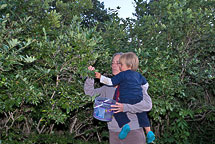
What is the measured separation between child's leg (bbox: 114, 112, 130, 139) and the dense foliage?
623 millimetres

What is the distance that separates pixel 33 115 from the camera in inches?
175

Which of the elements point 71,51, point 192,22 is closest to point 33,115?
point 71,51

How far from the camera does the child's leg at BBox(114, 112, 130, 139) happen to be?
3.03 metres

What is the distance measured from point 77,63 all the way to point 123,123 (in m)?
0.98

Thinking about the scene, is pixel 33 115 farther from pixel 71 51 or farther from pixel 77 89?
pixel 71 51

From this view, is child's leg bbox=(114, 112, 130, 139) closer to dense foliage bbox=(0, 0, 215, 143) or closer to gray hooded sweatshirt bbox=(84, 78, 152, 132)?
gray hooded sweatshirt bbox=(84, 78, 152, 132)

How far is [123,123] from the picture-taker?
3.13 metres

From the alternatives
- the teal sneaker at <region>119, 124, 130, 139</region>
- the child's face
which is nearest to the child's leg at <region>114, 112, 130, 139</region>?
the teal sneaker at <region>119, 124, 130, 139</region>

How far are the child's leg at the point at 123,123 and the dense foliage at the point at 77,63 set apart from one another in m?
0.62

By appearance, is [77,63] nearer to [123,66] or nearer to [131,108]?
[123,66]

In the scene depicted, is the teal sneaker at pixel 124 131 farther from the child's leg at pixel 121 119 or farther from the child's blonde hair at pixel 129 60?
the child's blonde hair at pixel 129 60

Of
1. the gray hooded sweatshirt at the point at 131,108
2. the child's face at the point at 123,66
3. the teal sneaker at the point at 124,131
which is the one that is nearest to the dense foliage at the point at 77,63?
the gray hooded sweatshirt at the point at 131,108

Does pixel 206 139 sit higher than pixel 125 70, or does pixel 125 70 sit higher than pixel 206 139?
pixel 125 70

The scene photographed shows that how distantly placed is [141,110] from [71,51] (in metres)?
1.23
